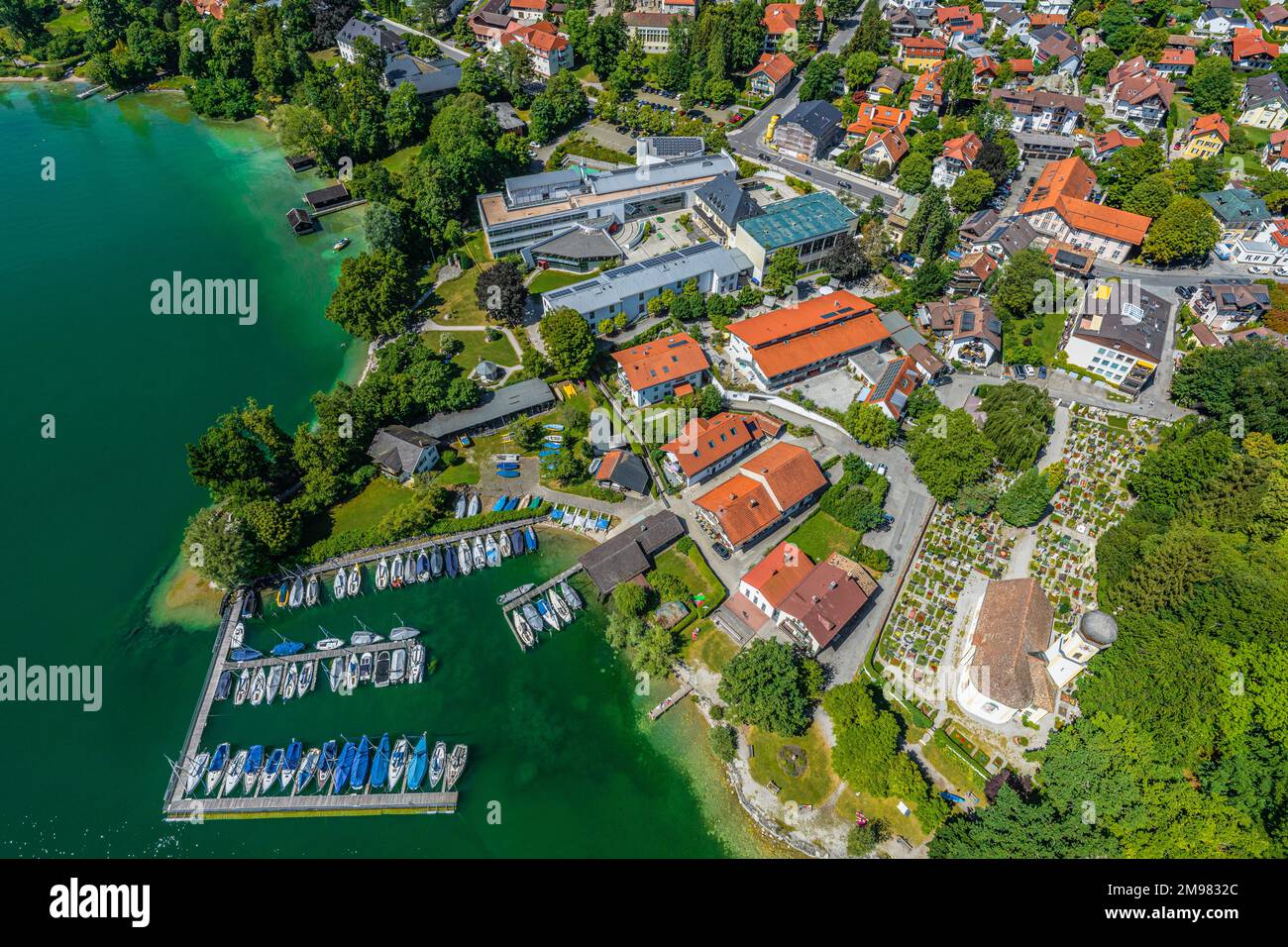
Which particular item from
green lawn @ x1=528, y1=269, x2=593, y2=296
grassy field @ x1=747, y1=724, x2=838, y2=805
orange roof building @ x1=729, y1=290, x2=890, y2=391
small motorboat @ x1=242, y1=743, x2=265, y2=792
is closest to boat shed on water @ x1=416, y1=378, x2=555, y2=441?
green lawn @ x1=528, y1=269, x2=593, y2=296

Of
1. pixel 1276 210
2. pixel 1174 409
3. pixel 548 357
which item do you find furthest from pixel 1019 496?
pixel 1276 210

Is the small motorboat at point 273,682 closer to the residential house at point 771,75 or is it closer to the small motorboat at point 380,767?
the small motorboat at point 380,767

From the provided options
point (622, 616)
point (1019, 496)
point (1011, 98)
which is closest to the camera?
point (622, 616)

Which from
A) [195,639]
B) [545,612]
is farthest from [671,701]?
[195,639]

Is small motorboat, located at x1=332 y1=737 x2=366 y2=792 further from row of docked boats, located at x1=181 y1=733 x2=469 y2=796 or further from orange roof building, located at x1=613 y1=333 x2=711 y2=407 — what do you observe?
orange roof building, located at x1=613 y1=333 x2=711 y2=407

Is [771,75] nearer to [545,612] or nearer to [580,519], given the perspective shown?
[580,519]

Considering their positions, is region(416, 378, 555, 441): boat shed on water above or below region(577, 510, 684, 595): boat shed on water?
above

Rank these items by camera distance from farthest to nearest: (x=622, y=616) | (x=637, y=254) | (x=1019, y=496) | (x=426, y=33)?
(x=426, y=33) → (x=637, y=254) → (x=1019, y=496) → (x=622, y=616)

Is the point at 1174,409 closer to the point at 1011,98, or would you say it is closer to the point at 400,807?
the point at 1011,98

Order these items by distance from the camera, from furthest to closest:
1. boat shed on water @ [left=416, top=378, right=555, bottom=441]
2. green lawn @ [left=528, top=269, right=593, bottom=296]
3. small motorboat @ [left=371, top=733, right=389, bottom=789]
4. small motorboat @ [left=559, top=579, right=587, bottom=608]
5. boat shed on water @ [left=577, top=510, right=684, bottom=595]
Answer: green lawn @ [left=528, top=269, right=593, bottom=296] < boat shed on water @ [left=416, top=378, right=555, bottom=441] < small motorboat @ [left=559, top=579, right=587, bottom=608] < boat shed on water @ [left=577, top=510, right=684, bottom=595] < small motorboat @ [left=371, top=733, right=389, bottom=789]
